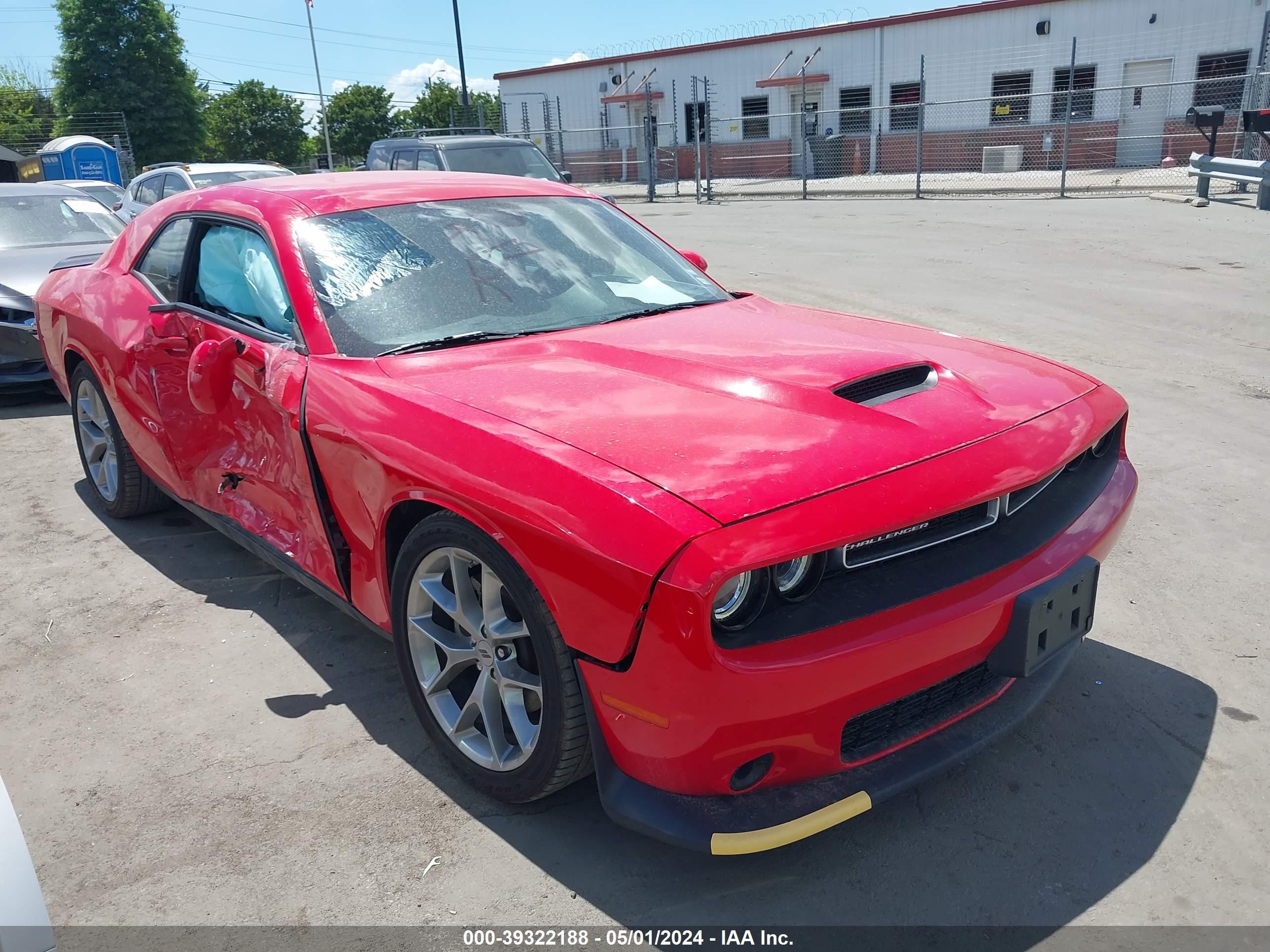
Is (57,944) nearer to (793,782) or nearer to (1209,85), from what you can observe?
(793,782)

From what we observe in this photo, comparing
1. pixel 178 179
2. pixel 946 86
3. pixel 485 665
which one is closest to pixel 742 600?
pixel 485 665

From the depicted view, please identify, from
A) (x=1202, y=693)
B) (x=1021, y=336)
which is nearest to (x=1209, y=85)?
(x=1021, y=336)

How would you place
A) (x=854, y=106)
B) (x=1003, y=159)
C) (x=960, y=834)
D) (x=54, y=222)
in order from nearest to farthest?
(x=960, y=834), (x=54, y=222), (x=1003, y=159), (x=854, y=106)

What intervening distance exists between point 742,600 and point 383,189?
2.29 m

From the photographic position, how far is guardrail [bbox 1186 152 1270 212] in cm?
1363

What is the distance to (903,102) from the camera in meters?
31.7

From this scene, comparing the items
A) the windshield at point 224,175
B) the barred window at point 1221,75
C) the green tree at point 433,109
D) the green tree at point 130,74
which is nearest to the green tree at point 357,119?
the green tree at point 433,109

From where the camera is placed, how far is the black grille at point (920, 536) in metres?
2.28

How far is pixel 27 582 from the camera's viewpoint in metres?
4.26

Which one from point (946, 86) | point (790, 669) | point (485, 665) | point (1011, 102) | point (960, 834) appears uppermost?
point (946, 86)

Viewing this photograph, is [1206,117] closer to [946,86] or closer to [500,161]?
[500,161]

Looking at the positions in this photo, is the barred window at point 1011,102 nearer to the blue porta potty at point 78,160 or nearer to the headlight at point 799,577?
the blue porta potty at point 78,160

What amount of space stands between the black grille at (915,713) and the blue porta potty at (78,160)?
96.7 feet

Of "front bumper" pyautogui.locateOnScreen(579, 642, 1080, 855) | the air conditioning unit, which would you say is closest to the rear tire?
"front bumper" pyautogui.locateOnScreen(579, 642, 1080, 855)
